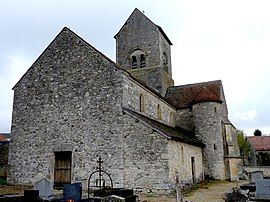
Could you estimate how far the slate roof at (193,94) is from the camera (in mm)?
29031

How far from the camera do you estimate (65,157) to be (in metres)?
20.3

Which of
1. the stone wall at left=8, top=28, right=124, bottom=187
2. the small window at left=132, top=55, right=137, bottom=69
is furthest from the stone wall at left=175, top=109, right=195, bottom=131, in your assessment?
the stone wall at left=8, top=28, right=124, bottom=187

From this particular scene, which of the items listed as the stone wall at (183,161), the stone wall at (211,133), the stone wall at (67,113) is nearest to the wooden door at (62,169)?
the stone wall at (67,113)

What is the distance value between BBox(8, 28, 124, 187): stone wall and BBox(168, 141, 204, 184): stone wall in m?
3.03

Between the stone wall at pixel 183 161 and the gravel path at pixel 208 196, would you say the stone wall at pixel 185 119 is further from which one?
the gravel path at pixel 208 196

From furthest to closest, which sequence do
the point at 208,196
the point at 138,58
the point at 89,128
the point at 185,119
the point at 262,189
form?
the point at 138,58, the point at 185,119, the point at 89,128, the point at 208,196, the point at 262,189

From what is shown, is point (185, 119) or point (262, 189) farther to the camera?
point (185, 119)

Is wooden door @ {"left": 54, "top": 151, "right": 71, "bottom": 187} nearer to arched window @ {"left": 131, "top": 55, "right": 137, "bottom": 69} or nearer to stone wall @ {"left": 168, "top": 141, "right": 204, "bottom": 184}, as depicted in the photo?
stone wall @ {"left": 168, "top": 141, "right": 204, "bottom": 184}

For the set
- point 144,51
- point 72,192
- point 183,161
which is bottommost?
point 72,192

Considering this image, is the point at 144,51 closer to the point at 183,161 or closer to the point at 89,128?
the point at 89,128

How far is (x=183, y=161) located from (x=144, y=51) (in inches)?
613

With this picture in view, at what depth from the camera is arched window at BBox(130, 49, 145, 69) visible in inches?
1287

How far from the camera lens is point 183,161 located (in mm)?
20281

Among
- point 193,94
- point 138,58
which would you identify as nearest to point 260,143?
point 193,94
